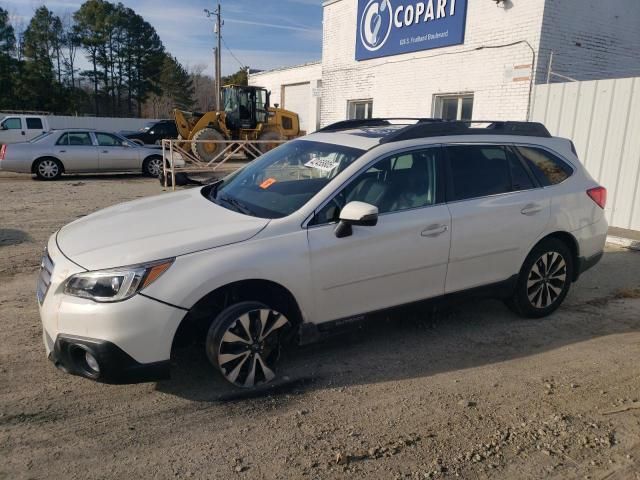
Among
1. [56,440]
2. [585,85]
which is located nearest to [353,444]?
[56,440]

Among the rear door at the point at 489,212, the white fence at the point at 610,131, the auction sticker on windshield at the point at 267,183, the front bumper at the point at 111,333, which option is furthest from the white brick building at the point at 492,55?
the front bumper at the point at 111,333

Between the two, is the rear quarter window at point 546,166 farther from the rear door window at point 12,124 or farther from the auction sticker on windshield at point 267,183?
the rear door window at point 12,124

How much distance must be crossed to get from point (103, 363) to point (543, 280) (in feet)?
12.2

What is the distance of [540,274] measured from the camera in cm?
468

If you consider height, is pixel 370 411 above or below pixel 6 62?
below

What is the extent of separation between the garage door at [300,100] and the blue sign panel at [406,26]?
11805 mm

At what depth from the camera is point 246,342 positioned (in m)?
3.37

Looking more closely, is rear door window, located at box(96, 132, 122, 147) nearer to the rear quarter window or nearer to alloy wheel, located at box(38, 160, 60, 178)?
alloy wheel, located at box(38, 160, 60, 178)

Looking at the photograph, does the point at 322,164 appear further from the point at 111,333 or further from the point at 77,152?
the point at 77,152

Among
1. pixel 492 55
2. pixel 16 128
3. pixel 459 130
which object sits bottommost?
pixel 16 128

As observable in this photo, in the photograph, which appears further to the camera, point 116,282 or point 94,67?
point 94,67

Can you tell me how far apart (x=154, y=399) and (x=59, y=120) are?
3973cm

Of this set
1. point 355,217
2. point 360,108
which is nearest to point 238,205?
point 355,217

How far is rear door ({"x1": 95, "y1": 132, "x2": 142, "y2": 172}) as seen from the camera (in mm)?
14827
